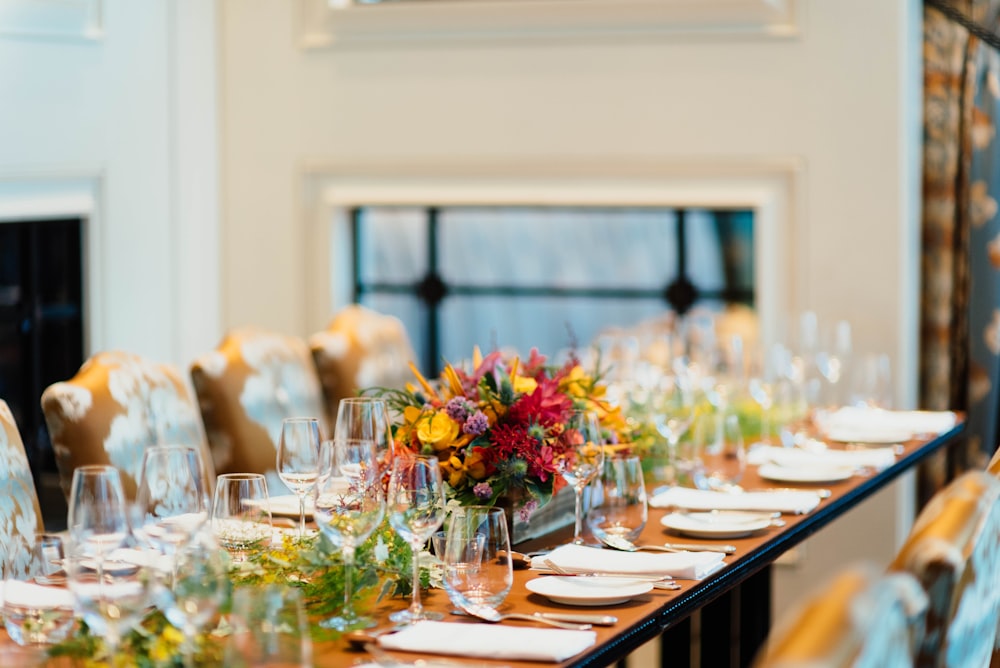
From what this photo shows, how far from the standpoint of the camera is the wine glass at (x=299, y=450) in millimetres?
2334

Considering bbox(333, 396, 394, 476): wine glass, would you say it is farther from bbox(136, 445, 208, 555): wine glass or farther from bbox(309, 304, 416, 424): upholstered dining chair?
bbox(309, 304, 416, 424): upholstered dining chair

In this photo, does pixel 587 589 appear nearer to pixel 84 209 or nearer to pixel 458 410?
pixel 458 410

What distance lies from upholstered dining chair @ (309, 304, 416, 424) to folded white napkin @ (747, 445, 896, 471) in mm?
1129

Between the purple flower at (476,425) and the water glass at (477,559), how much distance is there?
430mm

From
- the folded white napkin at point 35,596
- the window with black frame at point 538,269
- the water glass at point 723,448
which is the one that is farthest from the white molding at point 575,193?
the folded white napkin at point 35,596

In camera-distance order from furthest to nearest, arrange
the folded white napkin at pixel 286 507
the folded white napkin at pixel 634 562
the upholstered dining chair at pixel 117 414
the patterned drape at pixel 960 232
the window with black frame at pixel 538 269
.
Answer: the window with black frame at pixel 538 269
the patterned drape at pixel 960 232
the upholstered dining chair at pixel 117 414
the folded white napkin at pixel 286 507
the folded white napkin at pixel 634 562

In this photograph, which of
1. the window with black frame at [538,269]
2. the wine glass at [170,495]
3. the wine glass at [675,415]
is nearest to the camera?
the wine glass at [170,495]

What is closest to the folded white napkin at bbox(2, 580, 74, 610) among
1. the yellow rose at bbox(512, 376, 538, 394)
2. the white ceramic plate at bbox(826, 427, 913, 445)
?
the yellow rose at bbox(512, 376, 538, 394)

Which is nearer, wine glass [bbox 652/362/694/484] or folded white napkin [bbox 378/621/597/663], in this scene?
folded white napkin [bbox 378/621/597/663]

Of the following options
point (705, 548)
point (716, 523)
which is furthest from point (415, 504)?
point (716, 523)

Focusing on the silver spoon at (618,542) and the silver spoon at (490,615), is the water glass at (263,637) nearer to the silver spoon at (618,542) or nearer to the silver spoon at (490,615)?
the silver spoon at (490,615)

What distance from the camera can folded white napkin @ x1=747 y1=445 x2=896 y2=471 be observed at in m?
3.28

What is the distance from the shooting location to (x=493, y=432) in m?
2.42

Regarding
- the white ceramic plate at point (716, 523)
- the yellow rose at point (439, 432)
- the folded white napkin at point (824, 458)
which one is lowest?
the white ceramic plate at point (716, 523)
